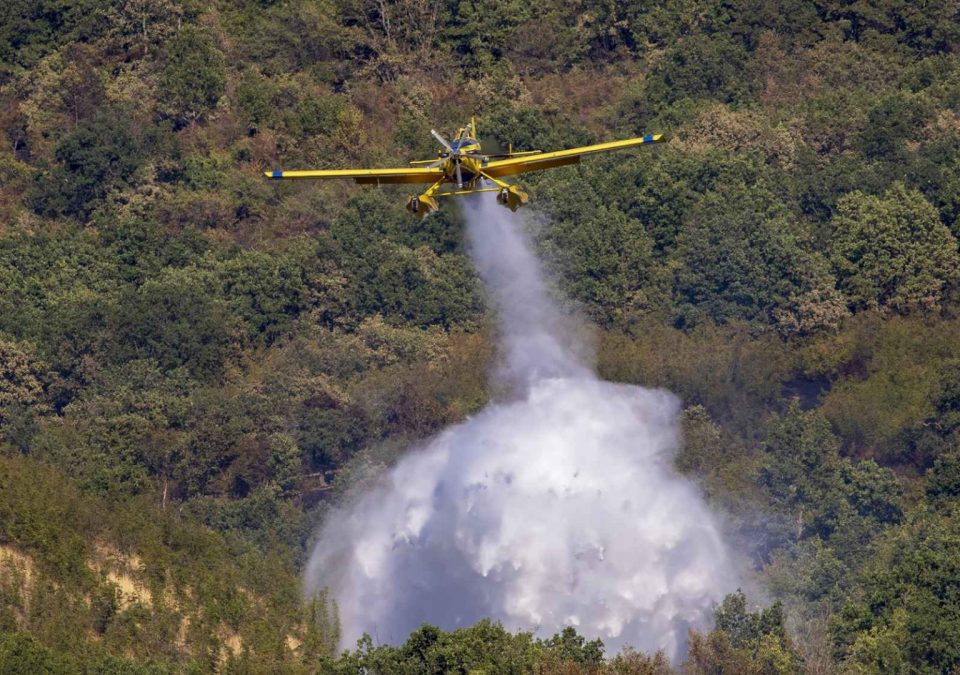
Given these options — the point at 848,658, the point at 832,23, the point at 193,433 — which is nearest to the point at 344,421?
the point at 193,433

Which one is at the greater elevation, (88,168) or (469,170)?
(88,168)

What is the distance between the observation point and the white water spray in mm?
90000

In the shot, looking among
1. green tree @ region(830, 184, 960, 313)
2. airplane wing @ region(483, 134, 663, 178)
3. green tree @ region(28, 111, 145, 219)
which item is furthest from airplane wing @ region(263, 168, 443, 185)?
green tree @ region(28, 111, 145, 219)

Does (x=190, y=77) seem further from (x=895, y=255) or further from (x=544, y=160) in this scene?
(x=544, y=160)

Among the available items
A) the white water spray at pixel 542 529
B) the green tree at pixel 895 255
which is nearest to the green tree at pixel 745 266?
the green tree at pixel 895 255

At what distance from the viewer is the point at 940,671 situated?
83.2 m

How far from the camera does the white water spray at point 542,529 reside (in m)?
90.0

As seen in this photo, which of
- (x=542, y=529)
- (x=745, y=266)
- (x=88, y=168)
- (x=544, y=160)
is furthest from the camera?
(x=88, y=168)

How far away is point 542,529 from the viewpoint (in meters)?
93.6

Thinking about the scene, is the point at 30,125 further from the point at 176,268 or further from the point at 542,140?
the point at 542,140

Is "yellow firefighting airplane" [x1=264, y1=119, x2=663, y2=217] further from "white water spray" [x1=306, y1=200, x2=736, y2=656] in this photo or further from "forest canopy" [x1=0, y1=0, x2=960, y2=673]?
"white water spray" [x1=306, y1=200, x2=736, y2=656]

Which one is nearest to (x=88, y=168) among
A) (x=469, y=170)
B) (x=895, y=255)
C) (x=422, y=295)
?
(x=422, y=295)

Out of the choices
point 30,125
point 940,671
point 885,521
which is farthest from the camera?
point 30,125

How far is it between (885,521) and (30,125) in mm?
46543
